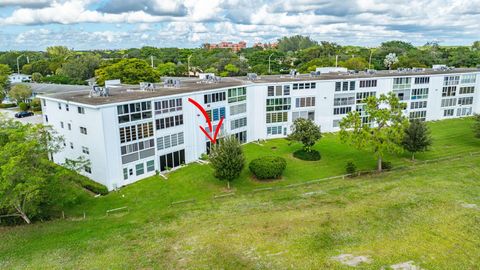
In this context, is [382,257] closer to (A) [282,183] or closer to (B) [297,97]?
(A) [282,183]

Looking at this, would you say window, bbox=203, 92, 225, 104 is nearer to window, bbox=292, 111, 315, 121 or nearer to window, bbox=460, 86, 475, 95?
window, bbox=292, 111, 315, 121

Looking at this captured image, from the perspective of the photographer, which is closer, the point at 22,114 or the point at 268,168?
the point at 268,168

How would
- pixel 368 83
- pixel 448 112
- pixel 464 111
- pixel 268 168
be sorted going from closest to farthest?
1. pixel 268 168
2. pixel 368 83
3. pixel 448 112
4. pixel 464 111

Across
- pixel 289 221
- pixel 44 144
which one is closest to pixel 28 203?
pixel 44 144

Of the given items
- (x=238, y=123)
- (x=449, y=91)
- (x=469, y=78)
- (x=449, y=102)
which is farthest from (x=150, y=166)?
(x=469, y=78)

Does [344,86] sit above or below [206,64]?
below

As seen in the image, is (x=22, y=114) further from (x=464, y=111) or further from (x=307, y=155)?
(x=464, y=111)

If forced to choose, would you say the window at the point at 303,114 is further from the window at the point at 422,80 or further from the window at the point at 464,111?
the window at the point at 464,111
